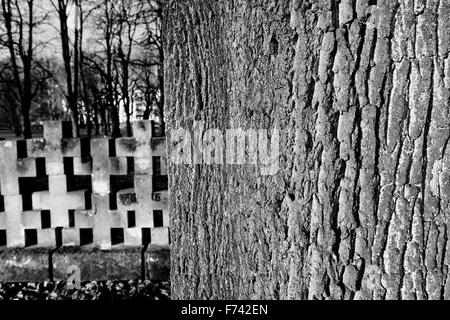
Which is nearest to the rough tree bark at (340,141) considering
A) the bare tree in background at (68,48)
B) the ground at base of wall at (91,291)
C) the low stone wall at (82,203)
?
the ground at base of wall at (91,291)

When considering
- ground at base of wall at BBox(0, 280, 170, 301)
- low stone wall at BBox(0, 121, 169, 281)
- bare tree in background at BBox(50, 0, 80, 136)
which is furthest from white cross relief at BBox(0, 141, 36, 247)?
bare tree in background at BBox(50, 0, 80, 136)

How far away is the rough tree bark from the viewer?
114cm

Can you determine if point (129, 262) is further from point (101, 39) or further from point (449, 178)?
point (101, 39)

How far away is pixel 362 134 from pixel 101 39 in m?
21.1

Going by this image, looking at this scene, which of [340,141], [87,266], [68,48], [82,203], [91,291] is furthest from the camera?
[68,48]

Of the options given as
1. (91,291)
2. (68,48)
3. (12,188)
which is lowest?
(91,291)

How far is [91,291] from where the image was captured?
14.1ft

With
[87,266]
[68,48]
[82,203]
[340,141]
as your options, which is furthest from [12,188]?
[68,48]

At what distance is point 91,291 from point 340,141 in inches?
151

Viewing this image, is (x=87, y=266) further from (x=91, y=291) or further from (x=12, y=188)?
(x=12, y=188)

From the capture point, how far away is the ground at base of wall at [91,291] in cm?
417

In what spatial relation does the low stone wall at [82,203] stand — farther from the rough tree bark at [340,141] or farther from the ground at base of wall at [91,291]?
the rough tree bark at [340,141]

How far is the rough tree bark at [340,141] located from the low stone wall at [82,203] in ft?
10.6
